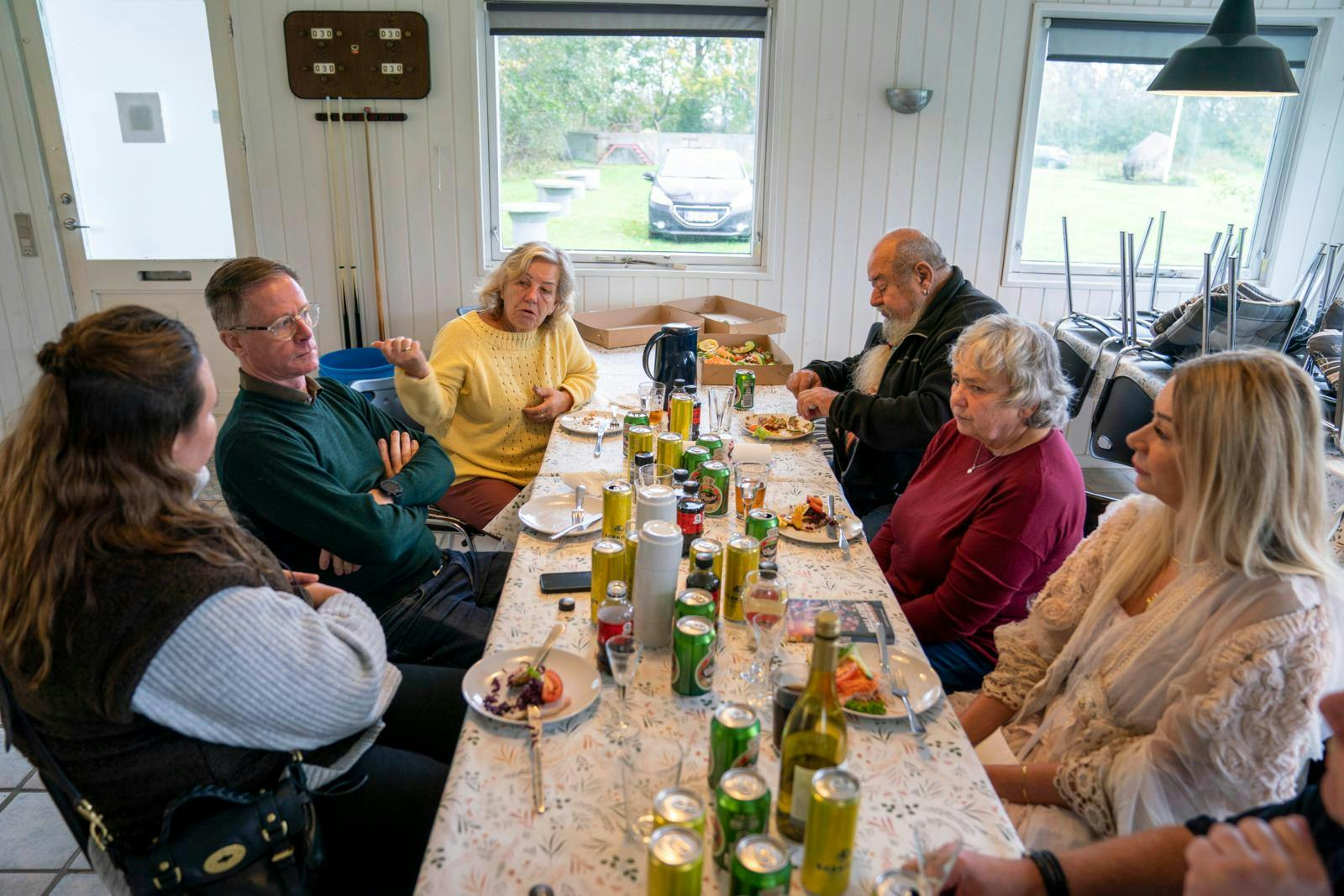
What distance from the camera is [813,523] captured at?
1829 millimetres

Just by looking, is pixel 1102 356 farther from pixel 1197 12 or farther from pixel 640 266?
pixel 640 266

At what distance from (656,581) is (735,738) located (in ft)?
1.15

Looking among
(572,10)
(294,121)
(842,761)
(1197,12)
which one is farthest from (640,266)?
(842,761)

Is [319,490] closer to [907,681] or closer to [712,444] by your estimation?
[712,444]

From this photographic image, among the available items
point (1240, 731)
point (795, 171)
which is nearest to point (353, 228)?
point (795, 171)

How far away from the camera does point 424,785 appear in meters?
1.32

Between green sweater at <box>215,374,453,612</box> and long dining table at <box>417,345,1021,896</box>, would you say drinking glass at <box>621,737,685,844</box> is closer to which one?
long dining table at <box>417,345,1021,896</box>

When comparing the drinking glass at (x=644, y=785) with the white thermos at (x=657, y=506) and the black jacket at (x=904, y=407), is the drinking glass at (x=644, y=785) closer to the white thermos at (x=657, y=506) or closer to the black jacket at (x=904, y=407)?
the white thermos at (x=657, y=506)

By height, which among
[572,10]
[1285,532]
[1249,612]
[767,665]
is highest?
[572,10]

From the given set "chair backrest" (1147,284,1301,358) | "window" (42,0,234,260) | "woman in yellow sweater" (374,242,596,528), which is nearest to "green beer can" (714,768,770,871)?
"woman in yellow sweater" (374,242,596,528)

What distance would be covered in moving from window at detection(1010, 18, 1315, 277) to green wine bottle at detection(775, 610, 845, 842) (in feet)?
12.1

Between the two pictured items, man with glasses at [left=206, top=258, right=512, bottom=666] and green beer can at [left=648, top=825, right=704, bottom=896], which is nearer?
green beer can at [left=648, top=825, right=704, bottom=896]

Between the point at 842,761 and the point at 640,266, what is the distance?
348 centimetres

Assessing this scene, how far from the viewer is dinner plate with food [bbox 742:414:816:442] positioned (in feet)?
8.07
